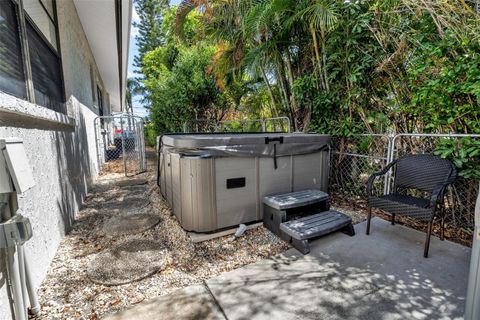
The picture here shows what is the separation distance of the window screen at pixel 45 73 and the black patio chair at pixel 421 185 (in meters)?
3.93

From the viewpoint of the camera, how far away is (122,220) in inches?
135

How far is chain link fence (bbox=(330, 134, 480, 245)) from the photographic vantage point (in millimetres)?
2629

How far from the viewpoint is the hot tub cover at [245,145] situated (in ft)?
8.77

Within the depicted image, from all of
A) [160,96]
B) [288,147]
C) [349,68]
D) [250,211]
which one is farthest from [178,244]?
[160,96]

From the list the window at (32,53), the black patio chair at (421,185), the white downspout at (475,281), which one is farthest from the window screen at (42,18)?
the black patio chair at (421,185)

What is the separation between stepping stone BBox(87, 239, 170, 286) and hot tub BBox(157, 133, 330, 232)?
0.48 meters

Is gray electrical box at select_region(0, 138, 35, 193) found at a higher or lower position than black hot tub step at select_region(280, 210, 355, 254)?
higher

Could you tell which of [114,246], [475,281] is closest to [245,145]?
[114,246]

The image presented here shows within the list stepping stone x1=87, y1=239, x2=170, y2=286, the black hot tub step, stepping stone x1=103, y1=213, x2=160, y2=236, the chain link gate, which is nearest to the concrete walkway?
the black hot tub step

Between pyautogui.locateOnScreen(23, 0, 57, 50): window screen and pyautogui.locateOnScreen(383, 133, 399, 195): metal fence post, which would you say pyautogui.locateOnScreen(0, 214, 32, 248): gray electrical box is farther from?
pyautogui.locateOnScreen(383, 133, 399, 195): metal fence post

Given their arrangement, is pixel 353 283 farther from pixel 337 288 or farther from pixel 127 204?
pixel 127 204

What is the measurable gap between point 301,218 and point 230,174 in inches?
38.1

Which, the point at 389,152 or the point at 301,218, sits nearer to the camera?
the point at 301,218

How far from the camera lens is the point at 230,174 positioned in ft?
9.27
